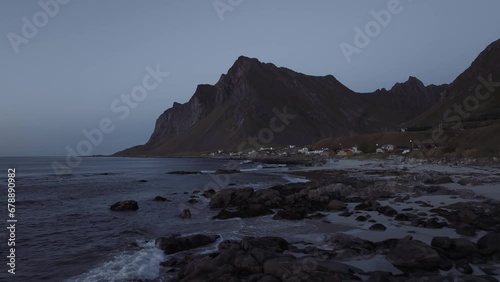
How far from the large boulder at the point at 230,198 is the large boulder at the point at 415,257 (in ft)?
67.4

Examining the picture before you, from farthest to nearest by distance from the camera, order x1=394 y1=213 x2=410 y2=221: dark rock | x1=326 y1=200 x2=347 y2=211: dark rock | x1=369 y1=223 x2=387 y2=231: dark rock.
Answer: x1=326 y1=200 x2=347 y2=211: dark rock < x1=394 y1=213 x2=410 y2=221: dark rock < x1=369 y1=223 x2=387 y2=231: dark rock

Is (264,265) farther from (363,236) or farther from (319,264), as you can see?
(363,236)

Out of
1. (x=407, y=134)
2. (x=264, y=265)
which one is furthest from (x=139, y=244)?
(x=407, y=134)

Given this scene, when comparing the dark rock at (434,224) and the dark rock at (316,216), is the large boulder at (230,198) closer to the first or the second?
the dark rock at (316,216)

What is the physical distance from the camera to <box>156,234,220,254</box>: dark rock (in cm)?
1955

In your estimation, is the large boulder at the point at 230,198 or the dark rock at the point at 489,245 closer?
the dark rock at the point at 489,245

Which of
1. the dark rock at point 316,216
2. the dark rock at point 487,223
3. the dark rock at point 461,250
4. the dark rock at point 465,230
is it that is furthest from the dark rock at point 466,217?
the dark rock at point 316,216

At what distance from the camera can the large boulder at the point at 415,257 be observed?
48.6 feet

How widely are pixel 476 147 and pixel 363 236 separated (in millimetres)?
81023

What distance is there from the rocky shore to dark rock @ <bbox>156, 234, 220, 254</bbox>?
→ 6 centimetres

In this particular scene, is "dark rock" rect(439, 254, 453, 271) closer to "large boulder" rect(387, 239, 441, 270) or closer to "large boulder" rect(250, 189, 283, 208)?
"large boulder" rect(387, 239, 441, 270)

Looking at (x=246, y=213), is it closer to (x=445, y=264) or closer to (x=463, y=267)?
(x=445, y=264)

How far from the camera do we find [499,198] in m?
29.3

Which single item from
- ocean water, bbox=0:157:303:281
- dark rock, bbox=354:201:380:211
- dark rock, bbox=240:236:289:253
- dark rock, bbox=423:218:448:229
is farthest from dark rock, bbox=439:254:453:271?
dark rock, bbox=354:201:380:211
